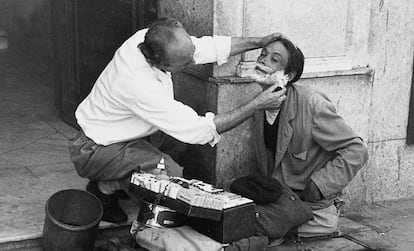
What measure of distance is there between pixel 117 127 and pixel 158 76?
1.31ft

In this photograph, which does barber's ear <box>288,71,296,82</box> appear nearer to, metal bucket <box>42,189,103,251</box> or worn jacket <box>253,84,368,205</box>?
worn jacket <box>253,84,368,205</box>

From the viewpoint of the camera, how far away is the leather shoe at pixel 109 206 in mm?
5348

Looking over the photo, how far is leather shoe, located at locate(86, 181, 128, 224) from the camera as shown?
535cm

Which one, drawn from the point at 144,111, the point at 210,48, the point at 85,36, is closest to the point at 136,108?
the point at 144,111

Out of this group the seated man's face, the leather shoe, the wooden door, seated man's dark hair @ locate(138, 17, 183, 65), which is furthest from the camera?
the wooden door

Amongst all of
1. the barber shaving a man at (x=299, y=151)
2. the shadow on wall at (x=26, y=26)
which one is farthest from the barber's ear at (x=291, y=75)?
the shadow on wall at (x=26, y=26)

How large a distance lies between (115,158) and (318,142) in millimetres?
1273

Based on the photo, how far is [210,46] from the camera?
5.30 meters

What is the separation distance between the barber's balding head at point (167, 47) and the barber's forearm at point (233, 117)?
40cm

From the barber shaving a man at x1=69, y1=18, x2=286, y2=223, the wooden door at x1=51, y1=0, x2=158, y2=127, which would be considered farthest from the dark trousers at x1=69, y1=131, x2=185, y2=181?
the wooden door at x1=51, y1=0, x2=158, y2=127

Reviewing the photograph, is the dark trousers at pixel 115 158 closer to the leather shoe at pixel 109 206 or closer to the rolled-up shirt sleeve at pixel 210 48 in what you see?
the leather shoe at pixel 109 206

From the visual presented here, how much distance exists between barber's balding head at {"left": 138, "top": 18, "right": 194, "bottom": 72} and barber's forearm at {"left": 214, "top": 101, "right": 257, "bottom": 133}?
40cm

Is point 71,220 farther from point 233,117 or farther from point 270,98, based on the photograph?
point 270,98

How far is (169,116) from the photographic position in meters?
4.90
